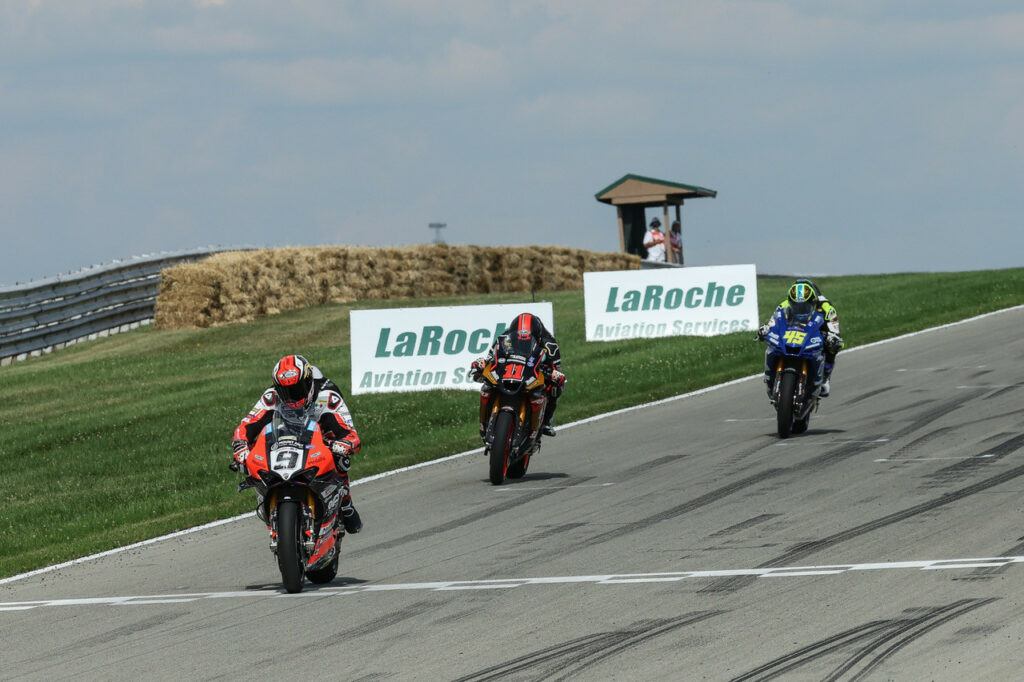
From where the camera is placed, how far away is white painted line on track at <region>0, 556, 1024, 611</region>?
8969mm

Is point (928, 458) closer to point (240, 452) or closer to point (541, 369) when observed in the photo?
point (541, 369)

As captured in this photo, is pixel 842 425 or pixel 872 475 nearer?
pixel 872 475

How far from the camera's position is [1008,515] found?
34.7 feet

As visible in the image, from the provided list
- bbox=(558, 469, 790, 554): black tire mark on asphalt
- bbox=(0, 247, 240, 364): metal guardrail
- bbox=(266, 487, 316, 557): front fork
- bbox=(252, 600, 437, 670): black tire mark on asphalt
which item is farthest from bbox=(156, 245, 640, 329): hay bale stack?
bbox=(252, 600, 437, 670): black tire mark on asphalt

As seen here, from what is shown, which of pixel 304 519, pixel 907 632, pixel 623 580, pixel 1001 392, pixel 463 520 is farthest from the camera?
pixel 1001 392

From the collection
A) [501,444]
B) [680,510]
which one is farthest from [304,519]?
[501,444]

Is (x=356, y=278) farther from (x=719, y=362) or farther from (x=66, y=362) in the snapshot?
(x=719, y=362)

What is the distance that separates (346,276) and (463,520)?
27476mm

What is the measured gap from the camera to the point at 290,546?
9.53 meters

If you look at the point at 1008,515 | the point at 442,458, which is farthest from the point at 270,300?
the point at 1008,515

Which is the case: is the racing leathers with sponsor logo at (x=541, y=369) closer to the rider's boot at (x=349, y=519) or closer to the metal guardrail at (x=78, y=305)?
the rider's boot at (x=349, y=519)

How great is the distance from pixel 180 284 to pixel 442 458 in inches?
746

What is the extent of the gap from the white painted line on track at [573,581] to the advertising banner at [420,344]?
40.1 feet

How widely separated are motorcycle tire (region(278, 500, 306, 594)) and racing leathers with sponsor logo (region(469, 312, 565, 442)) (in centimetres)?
509
